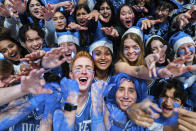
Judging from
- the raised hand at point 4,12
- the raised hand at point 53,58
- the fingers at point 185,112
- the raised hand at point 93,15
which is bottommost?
the fingers at point 185,112

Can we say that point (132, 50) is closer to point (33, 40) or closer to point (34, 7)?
point (33, 40)

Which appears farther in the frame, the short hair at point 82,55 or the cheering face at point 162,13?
the cheering face at point 162,13

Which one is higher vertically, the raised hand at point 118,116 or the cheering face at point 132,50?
the cheering face at point 132,50

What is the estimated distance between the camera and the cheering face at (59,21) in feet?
5.34

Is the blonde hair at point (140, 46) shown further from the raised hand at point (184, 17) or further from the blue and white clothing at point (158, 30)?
the raised hand at point (184, 17)

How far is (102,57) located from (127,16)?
413mm

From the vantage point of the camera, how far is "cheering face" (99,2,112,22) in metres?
1.63

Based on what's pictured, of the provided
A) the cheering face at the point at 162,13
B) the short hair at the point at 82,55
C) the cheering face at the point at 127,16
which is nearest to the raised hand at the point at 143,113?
the short hair at the point at 82,55

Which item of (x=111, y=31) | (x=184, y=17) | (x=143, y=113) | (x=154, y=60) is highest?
(x=184, y=17)

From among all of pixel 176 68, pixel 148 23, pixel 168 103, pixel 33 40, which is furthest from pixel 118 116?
pixel 33 40

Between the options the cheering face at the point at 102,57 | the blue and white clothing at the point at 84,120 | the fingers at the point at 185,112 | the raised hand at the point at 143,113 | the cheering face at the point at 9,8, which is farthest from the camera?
Result: the cheering face at the point at 9,8

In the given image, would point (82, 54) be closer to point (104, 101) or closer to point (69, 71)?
point (69, 71)

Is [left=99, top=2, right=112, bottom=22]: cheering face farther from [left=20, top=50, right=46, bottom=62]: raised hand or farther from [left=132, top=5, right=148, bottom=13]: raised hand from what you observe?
[left=20, top=50, right=46, bottom=62]: raised hand

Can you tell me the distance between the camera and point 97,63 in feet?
4.98
